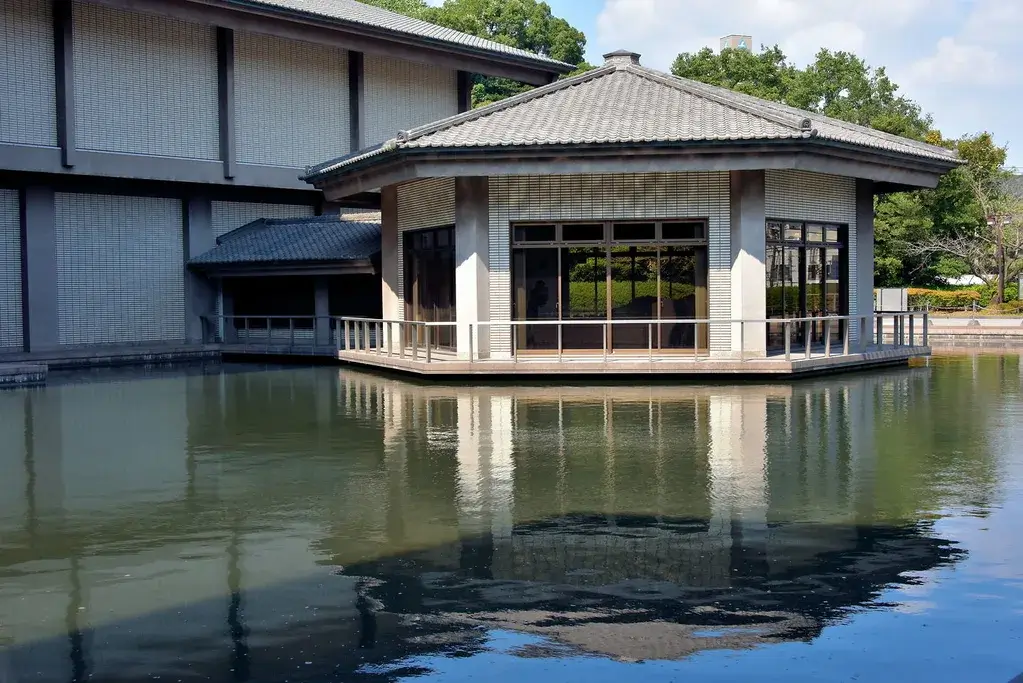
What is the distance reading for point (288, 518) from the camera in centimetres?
939

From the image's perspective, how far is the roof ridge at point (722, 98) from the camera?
68.5 ft

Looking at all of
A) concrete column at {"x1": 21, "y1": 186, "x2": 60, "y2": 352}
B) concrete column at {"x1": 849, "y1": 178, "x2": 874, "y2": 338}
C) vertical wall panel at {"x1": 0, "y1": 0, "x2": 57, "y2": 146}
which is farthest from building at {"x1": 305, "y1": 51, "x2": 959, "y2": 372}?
concrete column at {"x1": 21, "y1": 186, "x2": 60, "y2": 352}

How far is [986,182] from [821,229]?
29.8 m

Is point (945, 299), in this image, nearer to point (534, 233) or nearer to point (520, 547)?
point (534, 233)

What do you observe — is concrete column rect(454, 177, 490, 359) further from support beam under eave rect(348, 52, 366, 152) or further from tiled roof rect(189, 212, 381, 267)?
support beam under eave rect(348, 52, 366, 152)

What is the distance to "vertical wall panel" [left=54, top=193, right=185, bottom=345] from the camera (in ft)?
98.2

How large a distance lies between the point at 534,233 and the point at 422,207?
3.20m

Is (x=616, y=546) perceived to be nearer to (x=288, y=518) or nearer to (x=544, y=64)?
(x=288, y=518)

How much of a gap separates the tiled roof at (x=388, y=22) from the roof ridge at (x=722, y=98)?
34.8 feet

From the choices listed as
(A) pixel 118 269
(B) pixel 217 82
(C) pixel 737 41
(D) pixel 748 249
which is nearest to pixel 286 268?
(A) pixel 118 269

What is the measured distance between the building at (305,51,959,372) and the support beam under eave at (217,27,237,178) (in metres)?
9.88

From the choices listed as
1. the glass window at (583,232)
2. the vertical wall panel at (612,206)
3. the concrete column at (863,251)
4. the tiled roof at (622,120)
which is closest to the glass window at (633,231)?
the vertical wall panel at (612,206)

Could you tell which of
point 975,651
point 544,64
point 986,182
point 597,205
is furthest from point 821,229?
point 986,182

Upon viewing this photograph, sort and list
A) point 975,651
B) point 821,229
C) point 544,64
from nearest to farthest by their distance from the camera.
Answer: point 975,651 < point 821,229 < point 544,64
